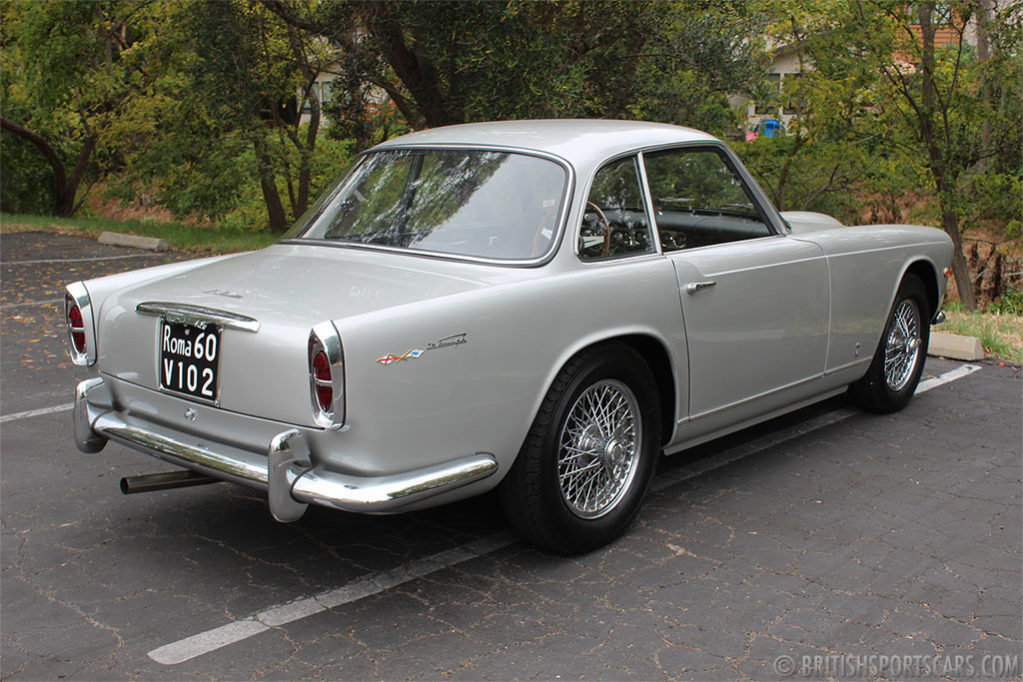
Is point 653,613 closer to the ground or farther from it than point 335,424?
closer to the ground

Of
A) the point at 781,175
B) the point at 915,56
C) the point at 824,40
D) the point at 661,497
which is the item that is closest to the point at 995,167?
the point at 915,56

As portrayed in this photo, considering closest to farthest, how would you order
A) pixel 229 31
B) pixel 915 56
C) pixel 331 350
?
pixel 331 350
pixel 915 56
pixel 229 31

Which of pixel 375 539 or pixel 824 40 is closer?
pixel 375 539

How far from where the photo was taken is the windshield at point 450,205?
4047 mm

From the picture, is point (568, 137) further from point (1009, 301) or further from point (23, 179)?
point (23, 179)

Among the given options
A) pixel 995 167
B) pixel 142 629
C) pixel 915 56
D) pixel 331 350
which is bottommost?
pixel 142 629

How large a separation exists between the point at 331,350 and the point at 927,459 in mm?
3488

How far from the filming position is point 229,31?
42.7ft

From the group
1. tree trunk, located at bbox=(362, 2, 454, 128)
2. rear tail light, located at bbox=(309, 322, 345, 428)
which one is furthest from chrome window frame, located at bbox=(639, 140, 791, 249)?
tree trunk, located at bbox=(362, 2, 454, 128)

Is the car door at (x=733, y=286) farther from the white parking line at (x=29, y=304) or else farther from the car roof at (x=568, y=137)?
the white parking line at (x=29, y=304)

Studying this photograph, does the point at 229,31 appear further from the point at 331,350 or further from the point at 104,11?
the point at 331,350

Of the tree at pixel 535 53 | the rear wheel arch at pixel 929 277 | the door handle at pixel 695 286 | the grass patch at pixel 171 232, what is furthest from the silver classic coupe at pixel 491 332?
the grass patch at pixel 171 232

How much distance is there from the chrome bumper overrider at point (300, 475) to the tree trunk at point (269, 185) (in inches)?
513

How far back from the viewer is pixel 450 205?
4.28 m
